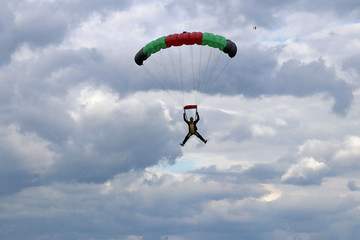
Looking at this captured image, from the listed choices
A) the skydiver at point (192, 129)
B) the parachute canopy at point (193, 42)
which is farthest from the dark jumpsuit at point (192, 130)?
the parachute canopy at point (193, 42)

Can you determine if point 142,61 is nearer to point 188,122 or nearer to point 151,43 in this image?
point 151,43

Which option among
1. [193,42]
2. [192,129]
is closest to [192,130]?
[192,129]

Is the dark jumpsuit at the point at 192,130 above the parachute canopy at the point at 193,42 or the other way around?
the other way around

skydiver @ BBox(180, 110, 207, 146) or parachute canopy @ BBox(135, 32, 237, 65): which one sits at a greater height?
parachute canopy @ BBox(135, 32, 237, 65)

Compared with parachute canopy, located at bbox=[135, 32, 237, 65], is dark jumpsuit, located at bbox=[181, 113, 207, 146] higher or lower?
lower

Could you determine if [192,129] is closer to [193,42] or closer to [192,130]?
[192,130]

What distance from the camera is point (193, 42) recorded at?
104312 millimetres

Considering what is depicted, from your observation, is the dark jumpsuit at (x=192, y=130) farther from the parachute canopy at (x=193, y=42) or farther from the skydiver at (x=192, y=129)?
the parachute canopy at (x=193, y=42)

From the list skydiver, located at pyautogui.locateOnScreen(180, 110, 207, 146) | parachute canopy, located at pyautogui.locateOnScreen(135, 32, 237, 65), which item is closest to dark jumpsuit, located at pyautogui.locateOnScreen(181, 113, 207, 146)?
skydiver, located at pyautogui.locateOnScreen(180, 110, 207, 146)

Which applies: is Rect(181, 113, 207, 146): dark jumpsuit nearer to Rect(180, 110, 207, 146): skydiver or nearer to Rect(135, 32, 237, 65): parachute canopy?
Rect(180, 110, 207, 146): skydiver

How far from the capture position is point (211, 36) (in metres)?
105

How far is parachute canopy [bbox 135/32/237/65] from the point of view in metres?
104

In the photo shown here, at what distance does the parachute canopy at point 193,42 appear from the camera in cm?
10412

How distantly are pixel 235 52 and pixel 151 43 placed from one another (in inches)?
430
